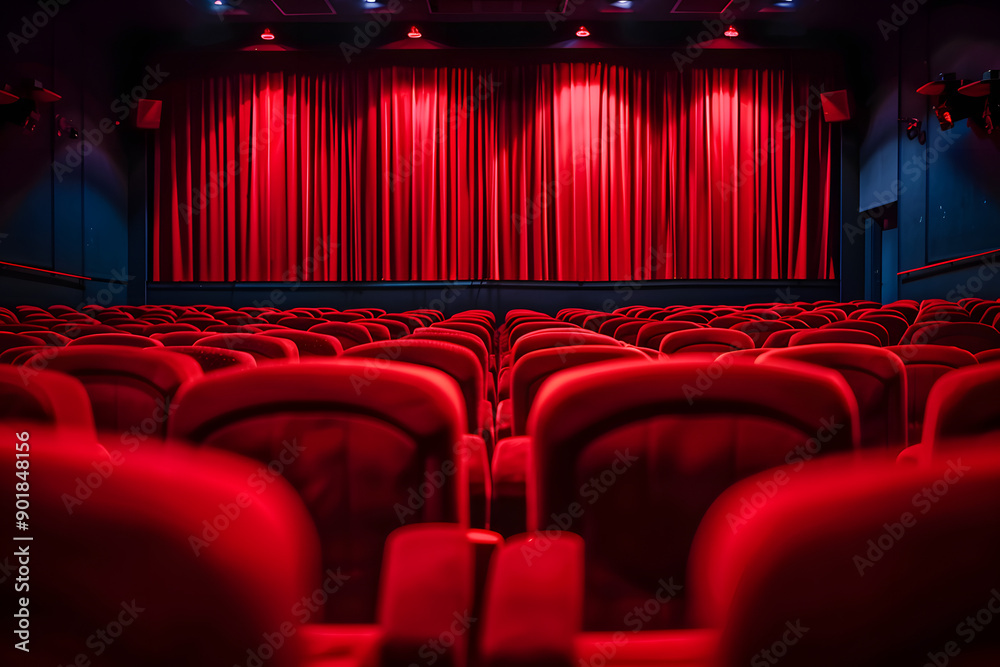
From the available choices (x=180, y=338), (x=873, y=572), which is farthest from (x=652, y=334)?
(x=873, y=572)

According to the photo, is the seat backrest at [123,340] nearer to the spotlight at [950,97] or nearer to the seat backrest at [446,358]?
the seat backrest at [446,358]

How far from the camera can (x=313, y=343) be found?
9.68 ft

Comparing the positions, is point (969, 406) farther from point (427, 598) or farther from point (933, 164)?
point (933, 164)

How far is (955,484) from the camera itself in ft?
1.41

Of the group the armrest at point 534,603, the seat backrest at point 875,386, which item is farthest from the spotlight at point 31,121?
the armrest at point 534,603

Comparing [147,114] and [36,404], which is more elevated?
[147,114]

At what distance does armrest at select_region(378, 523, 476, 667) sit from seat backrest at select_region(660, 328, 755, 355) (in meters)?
2.17

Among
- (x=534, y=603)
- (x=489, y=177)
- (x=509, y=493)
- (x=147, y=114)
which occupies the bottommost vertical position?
(x=509, y=493)

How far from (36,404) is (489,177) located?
10875mm

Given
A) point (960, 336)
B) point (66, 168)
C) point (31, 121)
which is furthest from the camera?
point (66, 168)

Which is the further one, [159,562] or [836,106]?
[836,106]

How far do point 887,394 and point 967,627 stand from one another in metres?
1.44

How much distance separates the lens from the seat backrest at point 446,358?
208 centimetres

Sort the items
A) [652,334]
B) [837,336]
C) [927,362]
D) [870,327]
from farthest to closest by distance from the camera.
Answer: [652,334] → [870,327] → [837,336] → [927,362]
